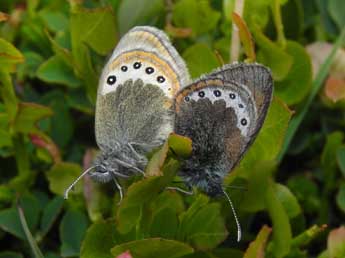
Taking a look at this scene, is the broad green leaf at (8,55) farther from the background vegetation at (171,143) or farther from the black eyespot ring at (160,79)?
the black eyespot ring at (160,79)

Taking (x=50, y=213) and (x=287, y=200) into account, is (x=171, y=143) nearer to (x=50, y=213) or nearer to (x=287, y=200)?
(x=287, y=200)

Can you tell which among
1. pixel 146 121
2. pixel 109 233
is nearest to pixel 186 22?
pixel 146 121

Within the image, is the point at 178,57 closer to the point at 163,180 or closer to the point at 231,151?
the point at 231,151

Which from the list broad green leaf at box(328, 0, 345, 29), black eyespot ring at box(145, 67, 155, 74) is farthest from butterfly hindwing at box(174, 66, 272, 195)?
broad green leaf at box(328, 0, 345, 29)

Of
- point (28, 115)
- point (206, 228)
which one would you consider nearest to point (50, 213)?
point (28, 115)

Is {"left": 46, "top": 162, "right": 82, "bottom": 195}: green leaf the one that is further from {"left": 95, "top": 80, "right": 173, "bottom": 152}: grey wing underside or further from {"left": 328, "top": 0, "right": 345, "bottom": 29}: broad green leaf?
{"left": 328, "top": 0, "right": 345, "bottom": 29}: broad green leaf
